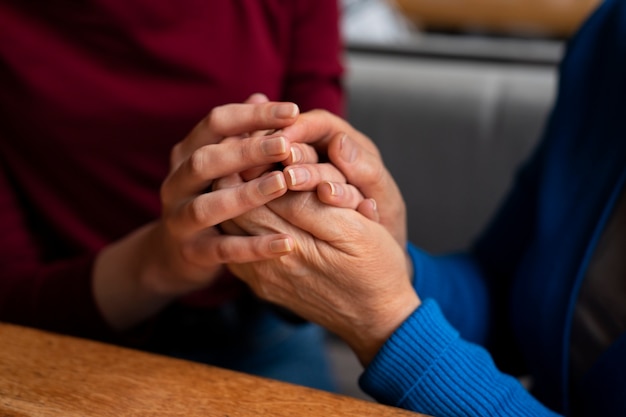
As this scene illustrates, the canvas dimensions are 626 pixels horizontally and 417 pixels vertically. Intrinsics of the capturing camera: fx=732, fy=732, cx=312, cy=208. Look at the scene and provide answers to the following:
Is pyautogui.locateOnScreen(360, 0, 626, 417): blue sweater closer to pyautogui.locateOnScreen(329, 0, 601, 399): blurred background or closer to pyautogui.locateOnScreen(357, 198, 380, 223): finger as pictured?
pyautogui.locateOnScreen(357, 198, 380, 223): finger

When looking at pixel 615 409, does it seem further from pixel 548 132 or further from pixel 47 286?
pixel 47 286

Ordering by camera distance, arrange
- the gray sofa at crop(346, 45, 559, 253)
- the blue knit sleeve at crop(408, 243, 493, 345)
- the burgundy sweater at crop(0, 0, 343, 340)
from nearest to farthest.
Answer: the blue knit sleeve at crop(408, 243, 493, 345) < the burgundy sweater at crop(0, 0, 343, 340) < the gray sofa at crop(346, 45, 559, 253)

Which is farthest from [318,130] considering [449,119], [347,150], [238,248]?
[449,119]

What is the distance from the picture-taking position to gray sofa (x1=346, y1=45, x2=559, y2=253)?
1.42 meters

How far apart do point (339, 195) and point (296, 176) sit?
1.7 inches

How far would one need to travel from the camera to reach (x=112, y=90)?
0.91 meters

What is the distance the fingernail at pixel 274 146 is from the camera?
1.97ft

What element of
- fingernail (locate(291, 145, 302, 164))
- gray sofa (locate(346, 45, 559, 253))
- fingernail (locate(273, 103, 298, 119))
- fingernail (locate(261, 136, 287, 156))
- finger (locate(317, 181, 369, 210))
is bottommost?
gray sofa (locate(346, 45, 559, 253))

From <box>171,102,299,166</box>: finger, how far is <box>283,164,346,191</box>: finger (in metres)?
0.06

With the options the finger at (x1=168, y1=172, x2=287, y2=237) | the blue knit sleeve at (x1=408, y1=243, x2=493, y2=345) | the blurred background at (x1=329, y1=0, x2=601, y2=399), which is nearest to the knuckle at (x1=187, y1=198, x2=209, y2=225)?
the finger at (x1=168, y1=172, x2=287, y2=237)

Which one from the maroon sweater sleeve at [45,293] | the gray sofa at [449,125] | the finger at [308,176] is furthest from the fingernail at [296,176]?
the gray sofa at [449,125]

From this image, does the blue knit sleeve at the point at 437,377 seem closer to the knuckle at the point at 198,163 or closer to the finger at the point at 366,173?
the finger at the point at 366,173

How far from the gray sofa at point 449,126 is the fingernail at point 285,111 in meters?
0.84

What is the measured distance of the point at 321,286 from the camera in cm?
65
